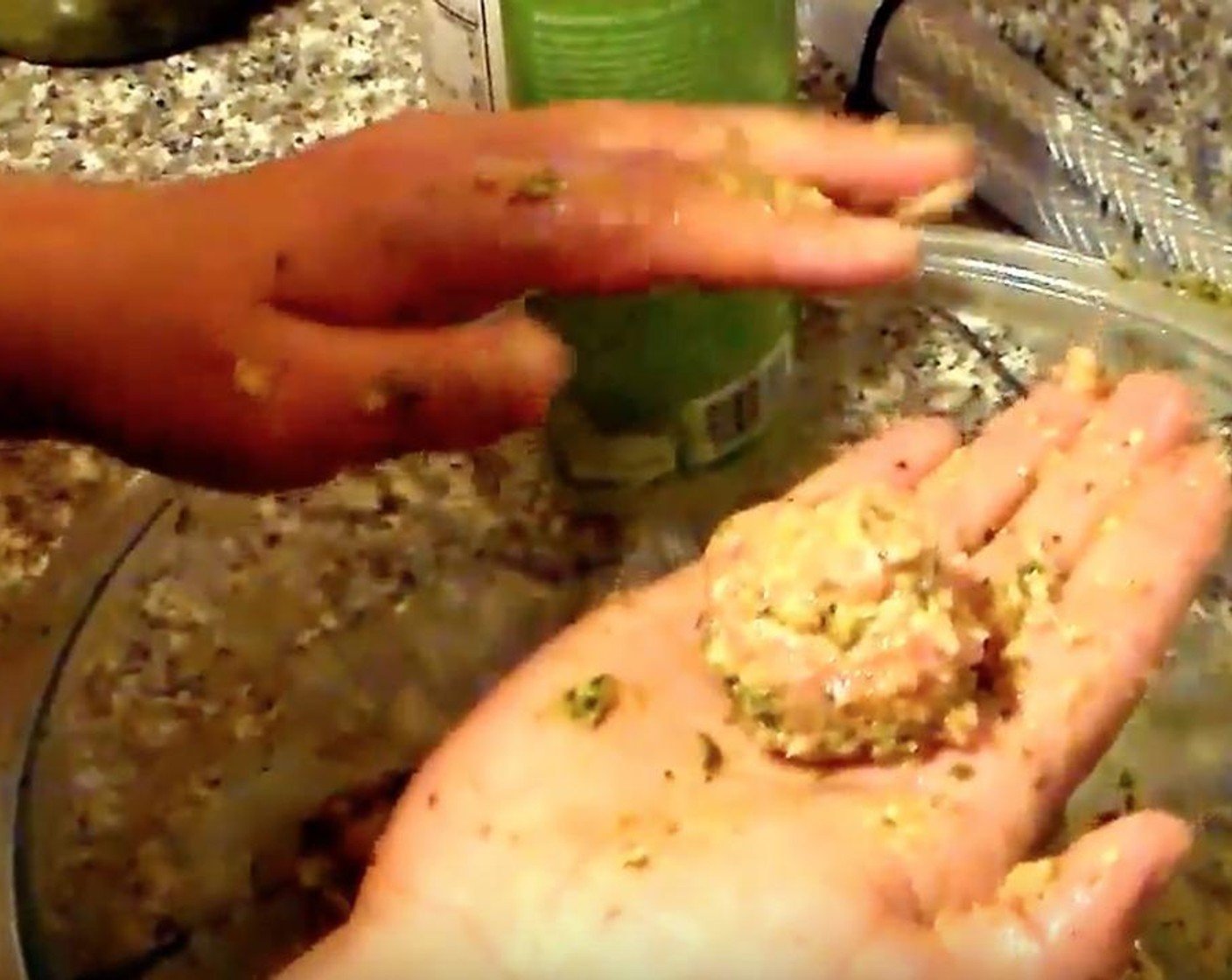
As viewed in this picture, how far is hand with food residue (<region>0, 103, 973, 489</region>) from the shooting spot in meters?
0.47

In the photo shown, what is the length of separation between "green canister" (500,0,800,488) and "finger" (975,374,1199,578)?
5.1 inches

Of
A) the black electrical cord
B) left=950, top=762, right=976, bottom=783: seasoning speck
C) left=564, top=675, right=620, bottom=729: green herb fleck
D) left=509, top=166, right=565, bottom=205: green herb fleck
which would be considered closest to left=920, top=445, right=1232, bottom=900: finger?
left=950, top=762, right=976, bottom=783: seasoning speck

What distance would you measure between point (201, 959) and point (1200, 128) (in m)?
0.52

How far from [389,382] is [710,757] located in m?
0.16

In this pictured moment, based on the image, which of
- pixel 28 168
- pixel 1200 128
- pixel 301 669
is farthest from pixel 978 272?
pixel 28 168

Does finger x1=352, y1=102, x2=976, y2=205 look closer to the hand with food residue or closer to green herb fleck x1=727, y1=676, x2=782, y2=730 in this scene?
the hand with food residue

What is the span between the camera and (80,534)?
0.67 m

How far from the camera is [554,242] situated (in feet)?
1.61

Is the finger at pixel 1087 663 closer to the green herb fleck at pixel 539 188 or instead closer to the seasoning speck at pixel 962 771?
the seasoning speck at pixel 962 771

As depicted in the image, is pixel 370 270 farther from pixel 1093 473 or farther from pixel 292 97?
pixel 292 97

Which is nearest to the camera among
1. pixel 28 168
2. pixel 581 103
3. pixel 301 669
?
pixel 581 103

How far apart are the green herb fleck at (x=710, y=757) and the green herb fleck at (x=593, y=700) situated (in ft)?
0.10

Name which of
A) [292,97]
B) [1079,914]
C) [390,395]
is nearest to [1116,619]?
[1079,914]

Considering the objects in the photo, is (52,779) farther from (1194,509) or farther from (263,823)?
(1194,509)
